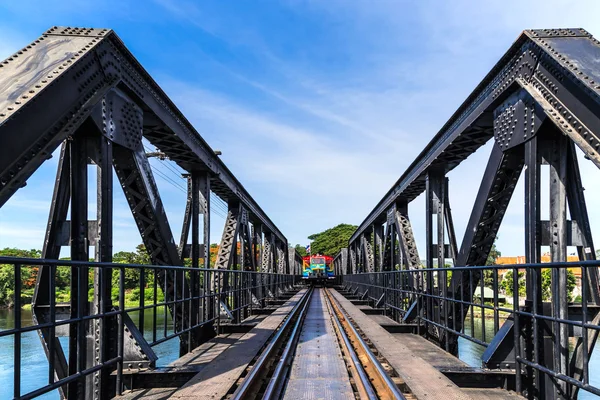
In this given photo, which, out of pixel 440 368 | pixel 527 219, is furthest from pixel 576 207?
pixel 440 368

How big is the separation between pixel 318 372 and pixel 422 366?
1266mm

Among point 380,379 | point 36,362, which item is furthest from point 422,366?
point 36,362

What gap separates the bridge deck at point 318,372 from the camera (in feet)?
16.2

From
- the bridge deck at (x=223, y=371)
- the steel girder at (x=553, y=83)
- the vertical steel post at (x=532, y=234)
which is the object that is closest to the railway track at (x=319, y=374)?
the bridge deck at (x=223, y=371)

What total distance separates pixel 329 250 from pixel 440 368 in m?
99.9

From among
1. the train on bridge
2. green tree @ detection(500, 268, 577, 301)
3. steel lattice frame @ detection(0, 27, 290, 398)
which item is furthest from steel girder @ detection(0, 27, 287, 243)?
the train on bridge

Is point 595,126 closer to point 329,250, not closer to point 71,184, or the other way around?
point 71,184

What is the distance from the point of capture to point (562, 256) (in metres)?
5.58

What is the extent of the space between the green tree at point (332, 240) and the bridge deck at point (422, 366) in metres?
90.5

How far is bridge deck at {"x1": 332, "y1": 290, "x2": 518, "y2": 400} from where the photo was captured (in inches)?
182

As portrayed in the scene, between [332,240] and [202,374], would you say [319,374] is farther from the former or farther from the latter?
[332,240]

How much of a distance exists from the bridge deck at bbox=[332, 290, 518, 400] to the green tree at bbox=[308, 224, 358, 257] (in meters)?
90.5

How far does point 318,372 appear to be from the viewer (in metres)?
5.95

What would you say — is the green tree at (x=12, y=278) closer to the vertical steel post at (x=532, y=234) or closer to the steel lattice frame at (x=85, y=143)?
the steel lattice frame at (x=85, y=143)
